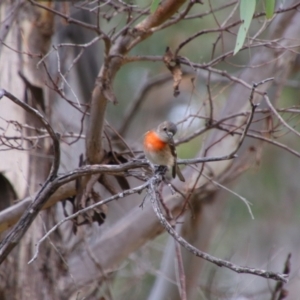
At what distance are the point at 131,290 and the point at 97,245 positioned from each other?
1.53 meters

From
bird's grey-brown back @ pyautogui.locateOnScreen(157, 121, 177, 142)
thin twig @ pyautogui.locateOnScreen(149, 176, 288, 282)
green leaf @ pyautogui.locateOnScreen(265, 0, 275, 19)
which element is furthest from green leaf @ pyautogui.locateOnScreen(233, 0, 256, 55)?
bird's grey-brown back @ pyautogui.locateOnScreen(157, 121, 177, 142)

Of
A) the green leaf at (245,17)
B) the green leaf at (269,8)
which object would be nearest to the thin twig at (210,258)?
the green leaf at (245,17)

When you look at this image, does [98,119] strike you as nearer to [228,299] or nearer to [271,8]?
[271,8]

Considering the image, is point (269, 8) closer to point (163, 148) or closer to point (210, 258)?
point (163, 148)

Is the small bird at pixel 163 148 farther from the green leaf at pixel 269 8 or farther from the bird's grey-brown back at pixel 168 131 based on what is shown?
the green leaf at pixel 269 8

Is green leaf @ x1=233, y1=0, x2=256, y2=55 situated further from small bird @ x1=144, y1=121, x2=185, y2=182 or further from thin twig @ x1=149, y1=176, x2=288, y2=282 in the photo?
small bird @ x1=144, y1=121, x2=185, y2=182

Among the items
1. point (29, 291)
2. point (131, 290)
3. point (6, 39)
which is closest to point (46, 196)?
point (29, 291)

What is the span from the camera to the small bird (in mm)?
3296

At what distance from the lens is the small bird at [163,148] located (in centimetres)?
330

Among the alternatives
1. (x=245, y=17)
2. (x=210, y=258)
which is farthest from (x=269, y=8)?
(x=210, y=258)

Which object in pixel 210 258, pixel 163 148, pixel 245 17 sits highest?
pixel 245 17

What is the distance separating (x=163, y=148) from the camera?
10.8ft

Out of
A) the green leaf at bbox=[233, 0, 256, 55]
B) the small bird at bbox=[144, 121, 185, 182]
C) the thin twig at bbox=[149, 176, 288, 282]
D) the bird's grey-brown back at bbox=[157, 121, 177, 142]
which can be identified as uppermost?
the green leaf at bbox=[233, 0, 256, 55]

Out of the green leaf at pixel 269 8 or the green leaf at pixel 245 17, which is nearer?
the green leaf at pixel 245 17
